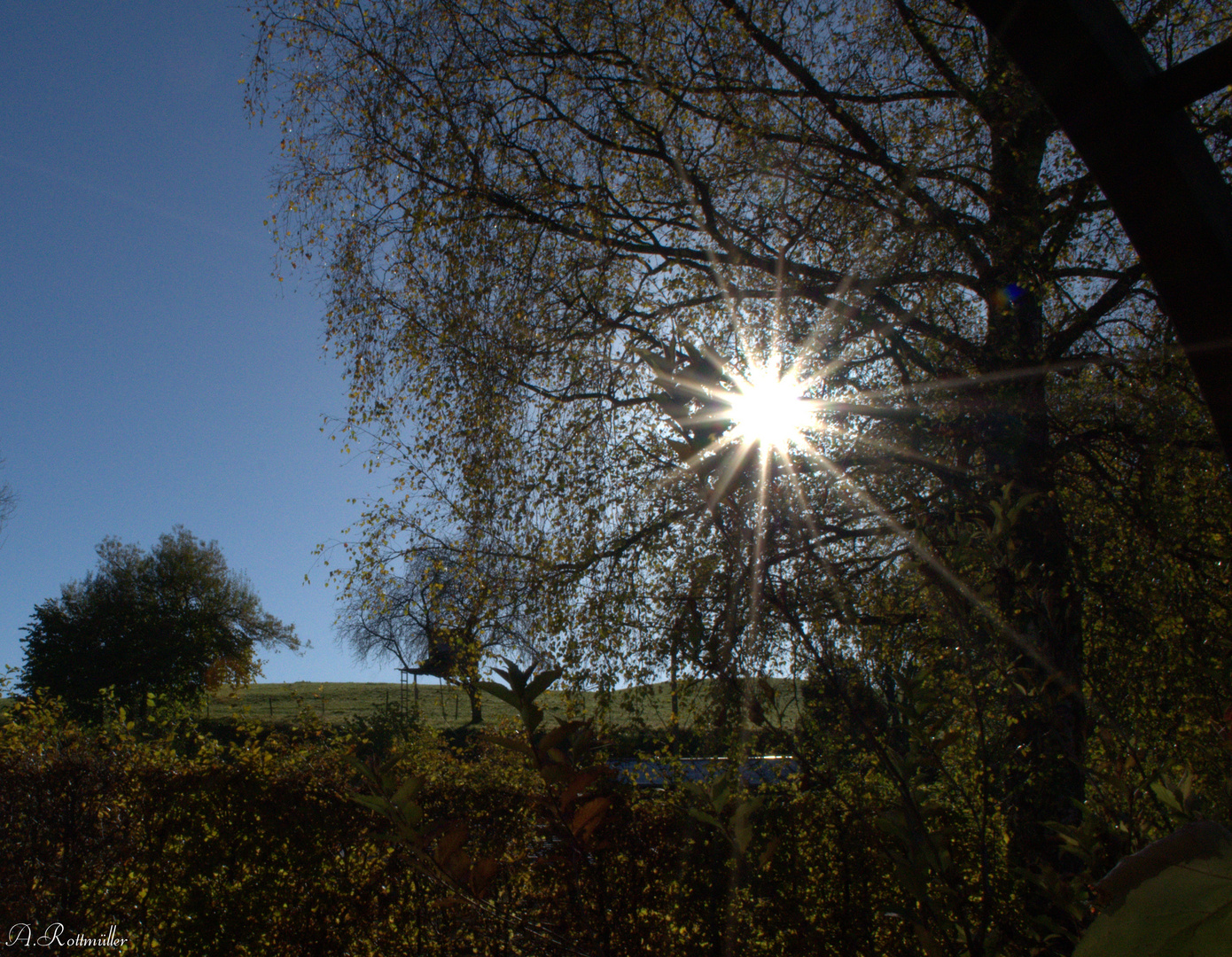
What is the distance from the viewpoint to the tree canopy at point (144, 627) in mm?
33500

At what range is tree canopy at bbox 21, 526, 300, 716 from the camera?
33500 millimetres

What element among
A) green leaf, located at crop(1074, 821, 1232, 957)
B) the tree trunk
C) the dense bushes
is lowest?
the dense bushes

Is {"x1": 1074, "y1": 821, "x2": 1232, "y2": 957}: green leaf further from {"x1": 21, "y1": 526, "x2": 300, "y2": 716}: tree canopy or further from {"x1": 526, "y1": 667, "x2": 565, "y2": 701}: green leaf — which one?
{"x1": 21, "y1": 526, "x2": 300, "y2": 716}: tree canopy

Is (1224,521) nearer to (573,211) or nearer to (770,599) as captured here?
(770,599)

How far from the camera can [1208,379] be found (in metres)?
0.97

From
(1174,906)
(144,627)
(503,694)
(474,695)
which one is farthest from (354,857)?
(144,627)

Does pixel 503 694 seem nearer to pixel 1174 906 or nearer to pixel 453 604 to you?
pixel 1174 906

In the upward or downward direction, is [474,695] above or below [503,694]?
above

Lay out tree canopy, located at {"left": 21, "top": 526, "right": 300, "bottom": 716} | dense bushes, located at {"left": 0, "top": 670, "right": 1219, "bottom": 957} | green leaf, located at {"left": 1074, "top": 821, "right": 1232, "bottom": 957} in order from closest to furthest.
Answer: green leaf, located at {"left": 1074, "top": 821, "right": 1232, "bottom": 957} < dense bushes, located at {"left": 0, "top": 670, "right": 1219, "bottom": 957} < tree canopy, located at {"left": 21, "top": 526, "right": 300, "bottom": 716}

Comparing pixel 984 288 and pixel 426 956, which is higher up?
pixel 984 288

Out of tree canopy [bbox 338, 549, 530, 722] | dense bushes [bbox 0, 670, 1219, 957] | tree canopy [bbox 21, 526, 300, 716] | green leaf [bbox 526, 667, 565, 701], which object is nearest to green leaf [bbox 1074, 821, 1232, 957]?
Answer: green leaf [bbox 526, 667, 565, 701]

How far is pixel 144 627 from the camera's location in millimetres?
35312

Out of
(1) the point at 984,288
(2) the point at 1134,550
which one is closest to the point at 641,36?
(1) the point at 984,288

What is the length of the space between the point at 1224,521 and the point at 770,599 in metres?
4.77
